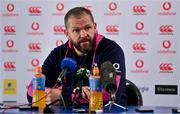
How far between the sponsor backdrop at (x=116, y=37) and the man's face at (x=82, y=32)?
5.07ft

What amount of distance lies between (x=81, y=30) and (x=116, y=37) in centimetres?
162

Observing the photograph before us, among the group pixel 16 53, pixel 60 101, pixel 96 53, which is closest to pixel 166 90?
pixel 96 53

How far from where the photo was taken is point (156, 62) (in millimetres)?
4887

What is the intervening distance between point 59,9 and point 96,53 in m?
1.96

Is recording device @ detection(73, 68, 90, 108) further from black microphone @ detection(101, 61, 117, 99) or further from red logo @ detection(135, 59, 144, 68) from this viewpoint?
red logo @ detection(135, 59, 144, 68)

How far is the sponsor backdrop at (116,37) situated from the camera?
487 centimetres

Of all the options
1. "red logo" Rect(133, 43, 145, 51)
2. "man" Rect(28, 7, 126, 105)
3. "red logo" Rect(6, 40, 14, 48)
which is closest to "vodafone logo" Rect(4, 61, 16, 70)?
"red logo" Rect(6, 40, 14, 48)

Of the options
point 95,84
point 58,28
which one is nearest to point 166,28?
point 58,28

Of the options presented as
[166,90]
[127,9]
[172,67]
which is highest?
[127,9]

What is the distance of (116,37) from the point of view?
5000 millimetres

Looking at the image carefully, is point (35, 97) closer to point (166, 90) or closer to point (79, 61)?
point (79, 61)

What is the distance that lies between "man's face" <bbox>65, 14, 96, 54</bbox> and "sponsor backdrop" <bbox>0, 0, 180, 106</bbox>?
154 cm

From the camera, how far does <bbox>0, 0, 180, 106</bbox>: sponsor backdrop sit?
16.0ft

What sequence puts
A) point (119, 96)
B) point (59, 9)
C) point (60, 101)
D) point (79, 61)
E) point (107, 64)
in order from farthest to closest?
point (59, 9) < point (79, 61) < point (119, 96) < point (60, 101) < point (107, 64)
